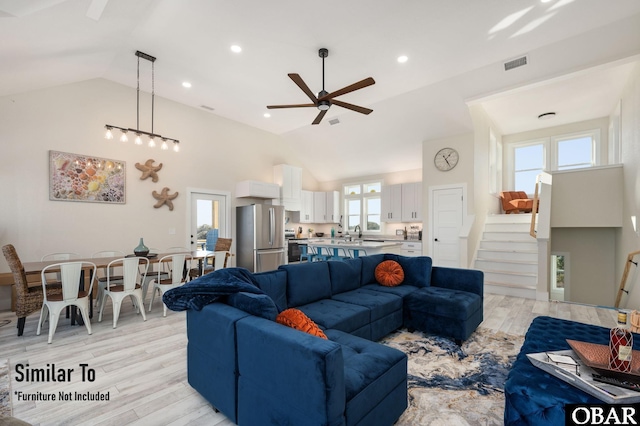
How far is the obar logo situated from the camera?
4.17ft

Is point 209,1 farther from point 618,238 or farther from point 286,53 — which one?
point 618,238


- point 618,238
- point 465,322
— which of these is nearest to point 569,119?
point 618,238

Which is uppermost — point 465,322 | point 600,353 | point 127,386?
point 600,353

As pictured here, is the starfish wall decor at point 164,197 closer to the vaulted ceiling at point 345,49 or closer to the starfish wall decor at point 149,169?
the starfish wall decor at point 149,169

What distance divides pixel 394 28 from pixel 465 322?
131 inches

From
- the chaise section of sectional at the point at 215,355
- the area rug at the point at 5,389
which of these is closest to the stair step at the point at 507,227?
the chaise section of sectional at the point at 215,355

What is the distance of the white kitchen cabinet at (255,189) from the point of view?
6688 mm

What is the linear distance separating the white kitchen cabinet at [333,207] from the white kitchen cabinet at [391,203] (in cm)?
148

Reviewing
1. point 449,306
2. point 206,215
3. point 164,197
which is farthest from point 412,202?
point 164,197

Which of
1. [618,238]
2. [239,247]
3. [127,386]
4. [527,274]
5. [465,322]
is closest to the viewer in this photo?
[127,386]

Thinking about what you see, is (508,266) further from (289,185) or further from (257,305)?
(257,305)

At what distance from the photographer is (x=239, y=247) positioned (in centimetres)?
686

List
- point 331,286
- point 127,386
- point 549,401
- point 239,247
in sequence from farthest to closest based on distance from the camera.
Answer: point 239,247, point 331,286, point 127,386, point 549,401

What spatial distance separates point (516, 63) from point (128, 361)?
5996 mm
